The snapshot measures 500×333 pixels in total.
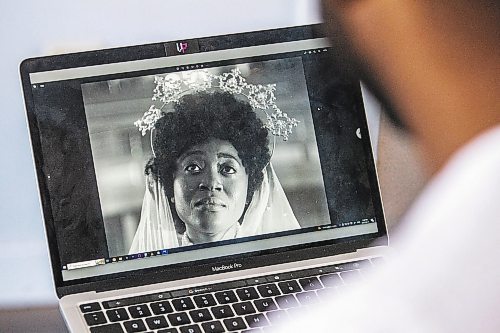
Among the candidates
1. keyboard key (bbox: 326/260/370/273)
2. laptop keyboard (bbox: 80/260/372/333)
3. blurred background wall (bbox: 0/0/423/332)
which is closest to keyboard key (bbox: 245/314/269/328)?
laptop keyboard (bbox: 80/260/372/333)

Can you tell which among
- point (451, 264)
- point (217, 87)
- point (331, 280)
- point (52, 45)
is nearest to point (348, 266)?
point (331, 280)

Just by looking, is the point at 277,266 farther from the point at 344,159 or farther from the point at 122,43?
the point at 122,43

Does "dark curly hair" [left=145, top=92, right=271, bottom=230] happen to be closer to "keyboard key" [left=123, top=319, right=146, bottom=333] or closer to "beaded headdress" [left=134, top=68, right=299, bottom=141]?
"beaded headdress" [left=134, top=68, right=299, bottom=141]

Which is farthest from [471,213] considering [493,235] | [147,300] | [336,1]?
[147,300]

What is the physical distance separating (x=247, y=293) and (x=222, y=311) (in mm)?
39

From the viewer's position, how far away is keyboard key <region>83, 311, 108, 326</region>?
0.81 meters

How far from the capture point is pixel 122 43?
1022mm

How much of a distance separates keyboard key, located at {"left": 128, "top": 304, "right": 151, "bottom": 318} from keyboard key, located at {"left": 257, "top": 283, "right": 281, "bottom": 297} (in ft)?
0.38

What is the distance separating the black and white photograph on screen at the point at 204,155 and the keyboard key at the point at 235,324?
10 centimetres

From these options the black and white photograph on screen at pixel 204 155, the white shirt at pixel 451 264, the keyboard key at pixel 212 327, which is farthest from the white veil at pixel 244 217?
the white shirt at pixel 451 264

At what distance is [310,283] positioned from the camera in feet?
2.88

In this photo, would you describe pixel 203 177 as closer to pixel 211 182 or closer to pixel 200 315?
pixel 211 182

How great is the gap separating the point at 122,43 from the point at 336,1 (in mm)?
649

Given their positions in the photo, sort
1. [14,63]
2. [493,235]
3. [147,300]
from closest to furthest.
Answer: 1. [493,235]
2. [147,300]
3. [14,63]
